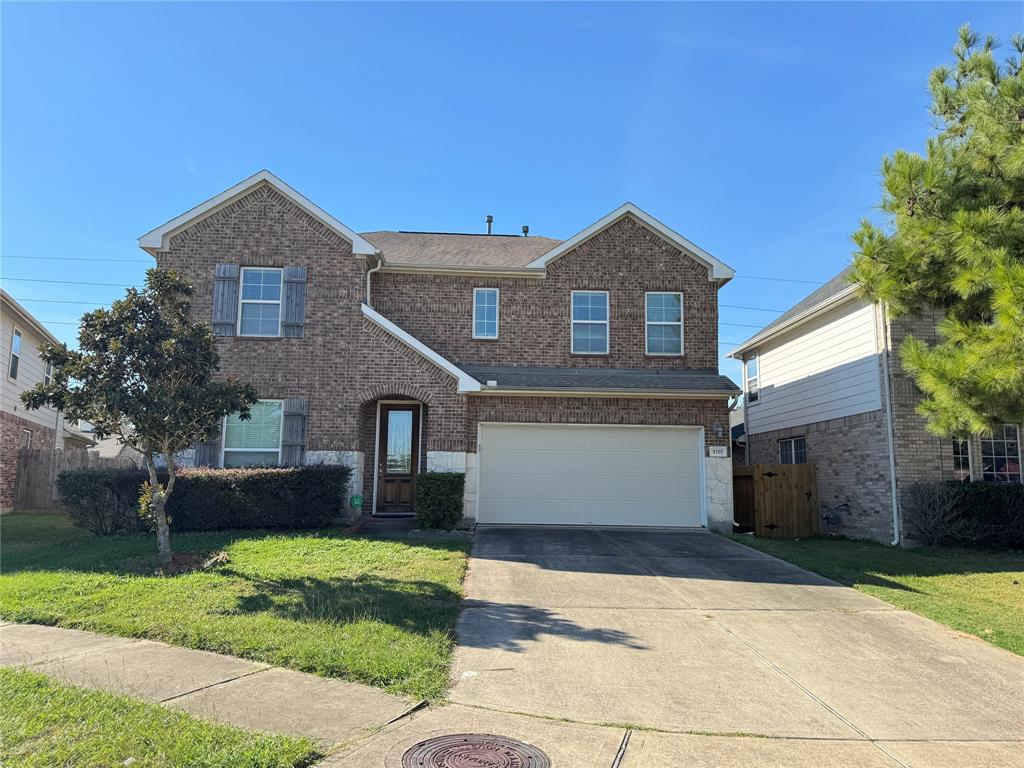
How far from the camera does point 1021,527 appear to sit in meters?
13.6

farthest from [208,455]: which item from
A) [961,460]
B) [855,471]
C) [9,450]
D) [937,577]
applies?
[961,460]

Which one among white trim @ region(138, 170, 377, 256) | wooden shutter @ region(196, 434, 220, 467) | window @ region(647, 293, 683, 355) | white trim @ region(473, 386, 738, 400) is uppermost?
white trim @ region(138, 170, 377, 256)

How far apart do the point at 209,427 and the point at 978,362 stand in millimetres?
10056

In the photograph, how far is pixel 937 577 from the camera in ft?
35.1

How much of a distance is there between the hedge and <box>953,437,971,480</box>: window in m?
12.4

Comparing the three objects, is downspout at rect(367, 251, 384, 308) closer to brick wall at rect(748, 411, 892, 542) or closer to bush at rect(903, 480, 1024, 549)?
brick wall at rect(748, 411, 892, 542)

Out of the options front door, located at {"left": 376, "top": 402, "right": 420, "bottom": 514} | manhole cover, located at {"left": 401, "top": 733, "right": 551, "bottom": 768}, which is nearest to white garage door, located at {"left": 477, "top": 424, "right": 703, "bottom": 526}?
front door, located at {"left": 376, "top": 402, "right": 420, "bottom": 514}

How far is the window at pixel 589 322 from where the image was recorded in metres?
16.5

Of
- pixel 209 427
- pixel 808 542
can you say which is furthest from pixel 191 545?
pixel 808 542

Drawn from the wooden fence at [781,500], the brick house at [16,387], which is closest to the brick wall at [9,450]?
the brick house at [16,387]

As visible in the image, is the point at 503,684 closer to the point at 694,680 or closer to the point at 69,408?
the point at 694,680

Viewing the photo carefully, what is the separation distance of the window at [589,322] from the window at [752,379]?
266 inches

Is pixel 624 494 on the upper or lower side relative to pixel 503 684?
upper

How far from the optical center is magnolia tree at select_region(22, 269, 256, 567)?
376 inches
